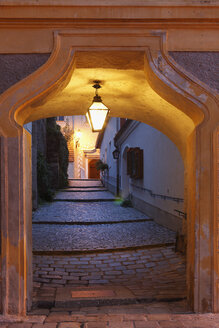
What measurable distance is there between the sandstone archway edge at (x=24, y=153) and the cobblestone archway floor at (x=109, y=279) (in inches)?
16.3

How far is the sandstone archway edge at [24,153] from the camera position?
9.09ft

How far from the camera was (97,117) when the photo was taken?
4129mm

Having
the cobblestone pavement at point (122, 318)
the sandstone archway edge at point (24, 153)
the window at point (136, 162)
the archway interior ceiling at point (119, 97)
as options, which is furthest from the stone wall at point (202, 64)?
the window at point (136, 162)

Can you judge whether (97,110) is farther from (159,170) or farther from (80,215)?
(80,215)

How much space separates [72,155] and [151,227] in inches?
842

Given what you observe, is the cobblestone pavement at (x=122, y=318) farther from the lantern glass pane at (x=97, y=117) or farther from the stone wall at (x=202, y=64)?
the lantern glass pane at (x=97, y=117)

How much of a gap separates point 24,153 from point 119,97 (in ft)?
7.32

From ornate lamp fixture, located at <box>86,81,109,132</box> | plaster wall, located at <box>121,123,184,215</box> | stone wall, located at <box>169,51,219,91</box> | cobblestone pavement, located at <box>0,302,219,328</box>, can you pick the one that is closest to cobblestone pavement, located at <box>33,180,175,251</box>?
plaster wall, located at <box>121,123,184,215</box>

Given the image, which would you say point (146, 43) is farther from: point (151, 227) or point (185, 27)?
point (151, 227)

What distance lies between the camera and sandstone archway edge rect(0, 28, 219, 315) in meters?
2.77

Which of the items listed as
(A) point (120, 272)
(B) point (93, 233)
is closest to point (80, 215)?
(B) point (93, 233)

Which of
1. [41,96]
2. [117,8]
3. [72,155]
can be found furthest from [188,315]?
[72,155]

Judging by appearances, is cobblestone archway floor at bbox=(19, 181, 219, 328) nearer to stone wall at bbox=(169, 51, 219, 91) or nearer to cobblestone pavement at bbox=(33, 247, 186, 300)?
cobblestone pavement at bbox=(33, 247, 186, 300)

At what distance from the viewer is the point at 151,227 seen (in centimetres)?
721
